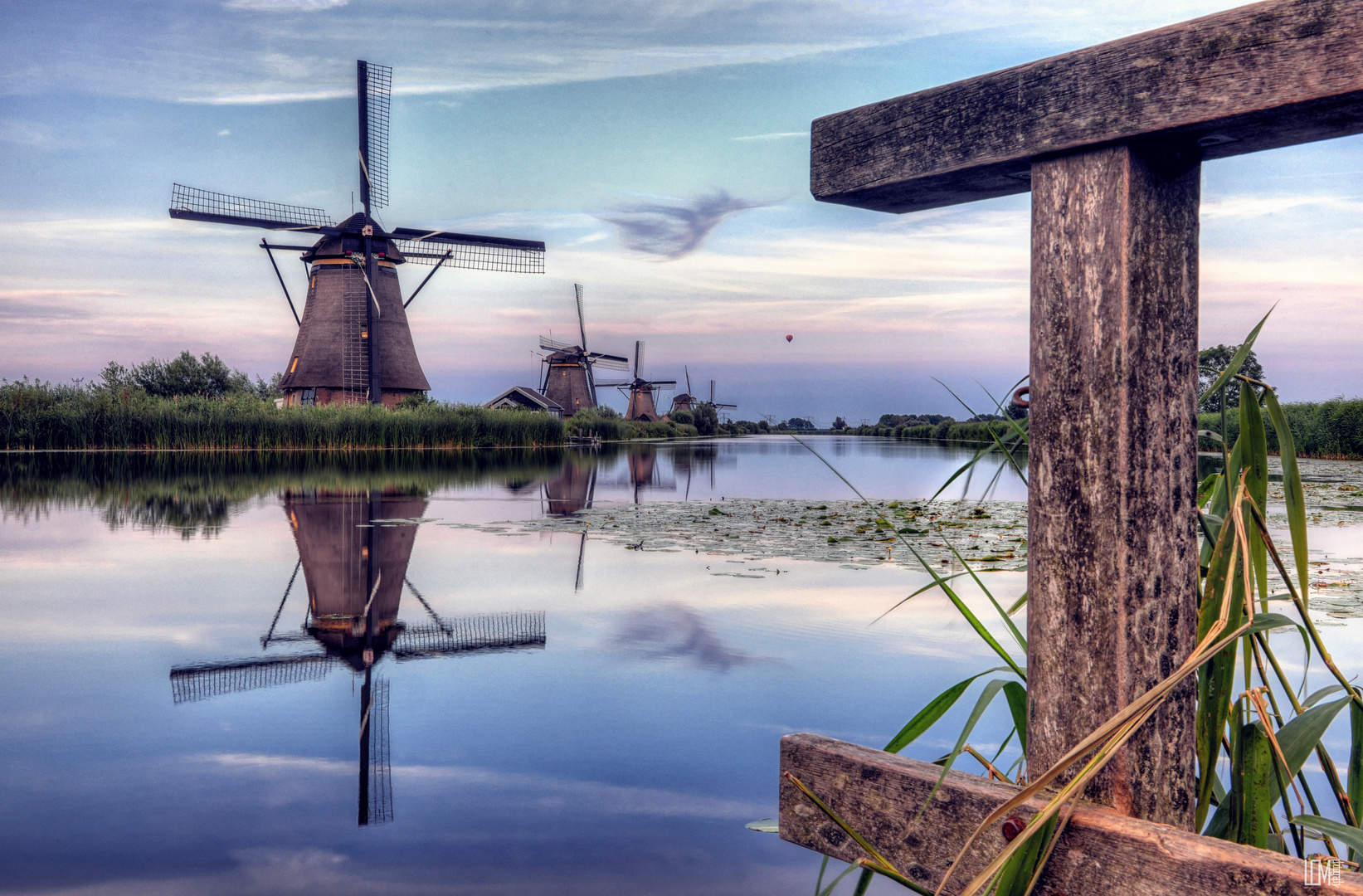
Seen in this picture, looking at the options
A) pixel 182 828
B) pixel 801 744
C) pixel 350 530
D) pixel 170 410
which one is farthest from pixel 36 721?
pixel 170 410

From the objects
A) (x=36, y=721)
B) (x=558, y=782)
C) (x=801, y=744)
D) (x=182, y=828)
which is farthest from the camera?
(x=36, y=721)

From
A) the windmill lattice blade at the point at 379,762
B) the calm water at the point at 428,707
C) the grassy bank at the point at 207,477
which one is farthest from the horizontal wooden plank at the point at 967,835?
the grassy bank at the point at 207,477

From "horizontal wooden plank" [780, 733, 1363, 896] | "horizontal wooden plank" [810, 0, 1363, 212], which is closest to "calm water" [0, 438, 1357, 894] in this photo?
"horizontal wooden plank" [780, 733, 1363, 896]

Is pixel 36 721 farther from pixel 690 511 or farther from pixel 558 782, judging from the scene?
pixel 690 511

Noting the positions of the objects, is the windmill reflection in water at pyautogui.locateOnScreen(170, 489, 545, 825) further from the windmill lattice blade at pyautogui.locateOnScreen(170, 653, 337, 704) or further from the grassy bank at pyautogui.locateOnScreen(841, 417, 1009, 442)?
the grassy bank at pyautogui.locateOnScreen(841, 417, 1009, 442)

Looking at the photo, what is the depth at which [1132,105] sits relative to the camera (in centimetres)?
99

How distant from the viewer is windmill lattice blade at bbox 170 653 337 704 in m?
3.45

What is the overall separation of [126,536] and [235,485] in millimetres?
5618

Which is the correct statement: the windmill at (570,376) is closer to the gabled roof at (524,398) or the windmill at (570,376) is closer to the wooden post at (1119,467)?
the gabled roof at (524,398)

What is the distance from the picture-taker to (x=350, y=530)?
7797 mm

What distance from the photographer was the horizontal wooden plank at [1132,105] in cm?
90

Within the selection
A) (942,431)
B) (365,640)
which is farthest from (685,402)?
(365,640)

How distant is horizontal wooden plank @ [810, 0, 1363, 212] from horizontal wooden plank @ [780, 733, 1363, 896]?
31.1 inches

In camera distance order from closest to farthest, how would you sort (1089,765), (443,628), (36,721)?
1. (1089,765)
2. (36,721)
3. (443,628)
